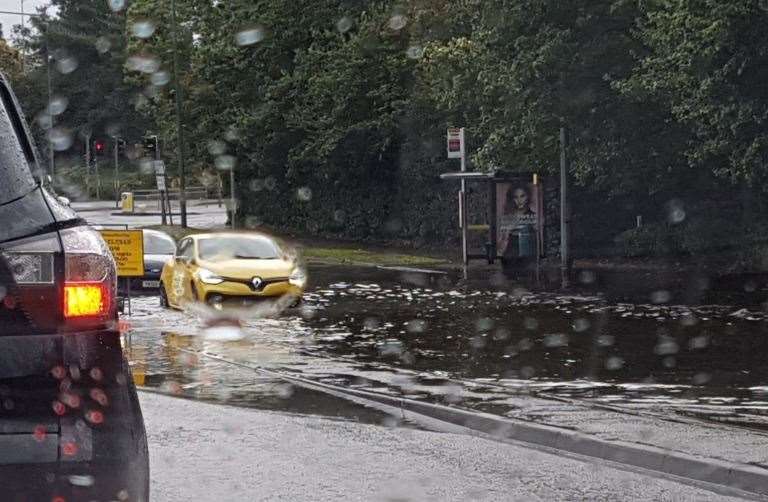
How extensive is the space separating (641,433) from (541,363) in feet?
17.0

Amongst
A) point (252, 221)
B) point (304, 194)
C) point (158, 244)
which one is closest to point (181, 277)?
point (158, 244)

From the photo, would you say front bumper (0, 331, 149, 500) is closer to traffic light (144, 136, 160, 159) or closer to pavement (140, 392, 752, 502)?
pavement (140, 392, 752, 502)

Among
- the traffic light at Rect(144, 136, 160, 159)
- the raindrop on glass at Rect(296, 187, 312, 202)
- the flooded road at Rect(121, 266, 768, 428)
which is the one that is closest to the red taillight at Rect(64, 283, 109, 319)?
the flooded road at Rect(121, 266, 768, 428)

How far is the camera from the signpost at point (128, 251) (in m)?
22.9

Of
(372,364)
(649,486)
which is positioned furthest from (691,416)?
(372,364)

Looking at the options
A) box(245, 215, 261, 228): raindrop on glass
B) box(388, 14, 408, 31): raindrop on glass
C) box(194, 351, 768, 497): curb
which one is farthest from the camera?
box(245, 215, 261, 228): raindrop on glass

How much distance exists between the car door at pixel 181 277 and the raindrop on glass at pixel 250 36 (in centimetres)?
2511

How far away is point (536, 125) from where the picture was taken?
30.8 m

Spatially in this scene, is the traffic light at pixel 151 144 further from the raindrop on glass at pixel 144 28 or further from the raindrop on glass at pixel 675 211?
the raindrop on glass at pixel 675 211

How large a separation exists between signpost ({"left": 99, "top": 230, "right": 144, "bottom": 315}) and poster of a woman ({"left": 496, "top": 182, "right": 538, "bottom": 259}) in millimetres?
11532

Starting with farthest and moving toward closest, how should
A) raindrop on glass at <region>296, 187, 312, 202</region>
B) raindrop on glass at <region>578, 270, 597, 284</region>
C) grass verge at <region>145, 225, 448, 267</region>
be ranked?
raindrop on glass at <region>296, 187, 312, 202</region>, grass verge at <region>145, 225, 448, 267</region>, raindrop on glass at <region>578, 270, 597, 284</region>

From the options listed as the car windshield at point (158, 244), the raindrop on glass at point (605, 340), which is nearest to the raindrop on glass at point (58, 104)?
the car windshield at point (158, 244)

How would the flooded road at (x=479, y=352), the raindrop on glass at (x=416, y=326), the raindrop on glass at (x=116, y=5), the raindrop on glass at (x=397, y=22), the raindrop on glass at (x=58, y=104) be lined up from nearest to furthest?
the flooded road at (x=479, y=352)
the raindrop on glass at (x=416, y=326)
the raindrop on glass at (x=397, y=22)
the raindrop on glass at (x=58, y=104)
the raindrop on glass at (x=116, y=5)

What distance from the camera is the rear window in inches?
165
